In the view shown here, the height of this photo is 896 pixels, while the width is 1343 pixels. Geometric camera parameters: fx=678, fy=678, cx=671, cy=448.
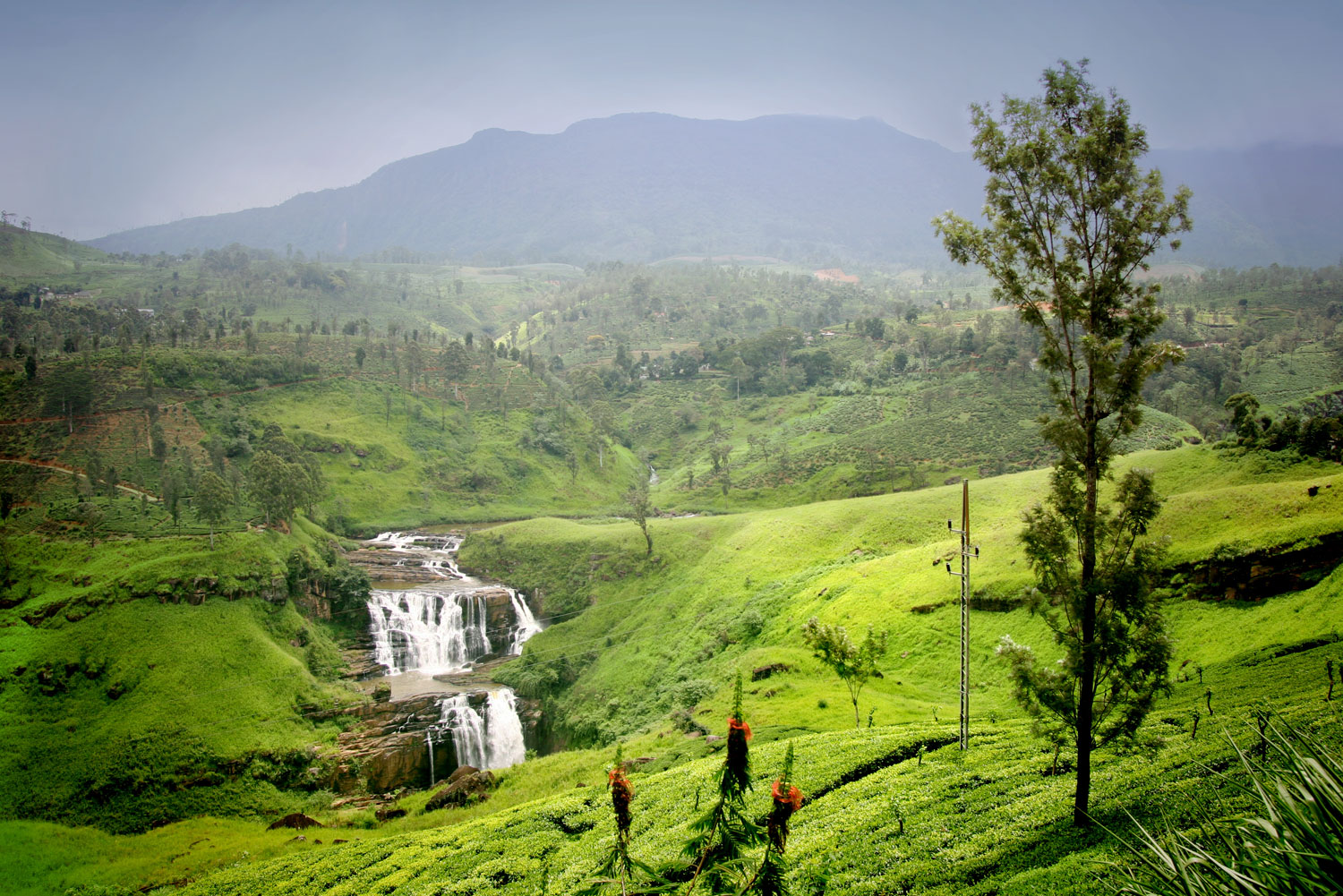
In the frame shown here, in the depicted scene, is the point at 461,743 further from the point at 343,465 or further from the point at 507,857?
the point at 343,465

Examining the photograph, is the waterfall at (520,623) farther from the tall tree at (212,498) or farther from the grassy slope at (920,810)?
the grassy slope at (920,810)

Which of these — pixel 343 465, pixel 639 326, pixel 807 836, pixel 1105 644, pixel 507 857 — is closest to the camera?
pixel 1105 644

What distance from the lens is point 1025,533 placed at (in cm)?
1355

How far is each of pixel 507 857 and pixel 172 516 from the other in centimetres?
4658

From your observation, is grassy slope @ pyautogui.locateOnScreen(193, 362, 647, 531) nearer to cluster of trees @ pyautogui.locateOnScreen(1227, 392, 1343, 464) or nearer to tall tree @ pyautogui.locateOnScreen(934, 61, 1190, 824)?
cluster of trees @ pyautogui.locateOnScreen(1227, 392, 1343, 464)

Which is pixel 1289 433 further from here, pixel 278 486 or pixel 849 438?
pixel 278 486

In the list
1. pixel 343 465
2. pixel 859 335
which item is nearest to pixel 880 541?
pixel 343 465

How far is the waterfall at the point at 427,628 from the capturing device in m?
54.8

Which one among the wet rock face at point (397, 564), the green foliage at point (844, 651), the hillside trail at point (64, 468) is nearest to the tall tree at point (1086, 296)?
the green foliage at point (844, 651)

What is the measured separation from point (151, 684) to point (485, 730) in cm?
1890

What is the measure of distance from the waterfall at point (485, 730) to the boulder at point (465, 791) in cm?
866

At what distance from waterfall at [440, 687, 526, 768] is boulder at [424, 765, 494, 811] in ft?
28.4

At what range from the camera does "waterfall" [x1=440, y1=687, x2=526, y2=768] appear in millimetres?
42900

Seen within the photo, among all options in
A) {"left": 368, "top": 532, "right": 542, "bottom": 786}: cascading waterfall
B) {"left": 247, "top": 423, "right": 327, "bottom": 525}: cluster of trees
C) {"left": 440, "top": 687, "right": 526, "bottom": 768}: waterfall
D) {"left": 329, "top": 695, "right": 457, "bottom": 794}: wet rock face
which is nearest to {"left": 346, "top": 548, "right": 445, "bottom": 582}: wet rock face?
{"left": 368, "top": 532, "right": 542, "bottom": 786}: cascading waterfall
